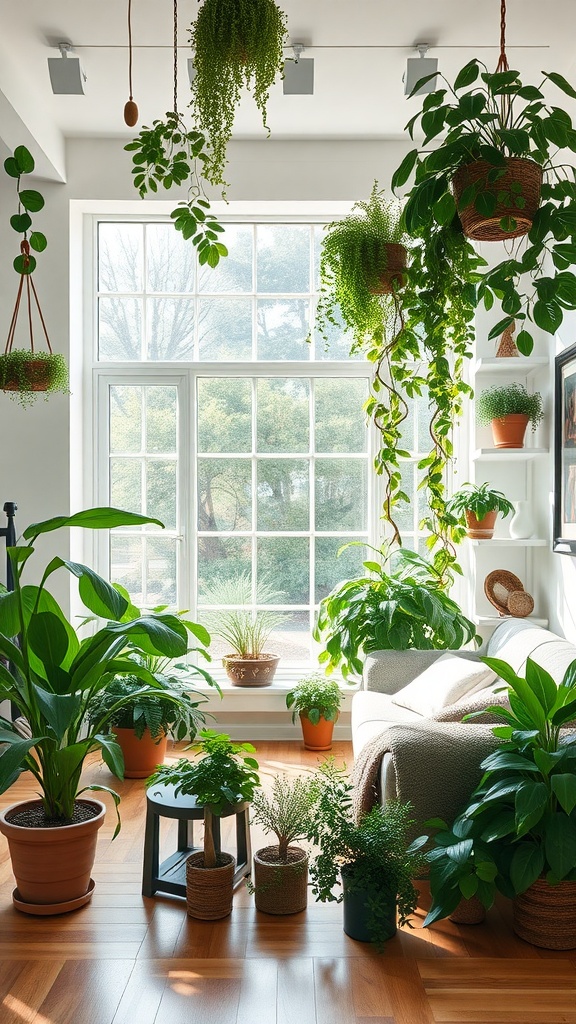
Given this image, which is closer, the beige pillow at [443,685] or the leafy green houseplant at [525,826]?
the leafy green houseplant at [525,826]

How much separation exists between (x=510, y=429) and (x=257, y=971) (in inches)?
111

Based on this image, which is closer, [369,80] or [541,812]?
[541,812]

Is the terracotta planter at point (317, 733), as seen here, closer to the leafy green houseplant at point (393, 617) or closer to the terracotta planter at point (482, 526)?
the leafy green houseplant at point (393, 617)

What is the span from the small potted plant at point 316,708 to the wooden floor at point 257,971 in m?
1.71

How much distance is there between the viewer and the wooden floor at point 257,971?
223 centimetres

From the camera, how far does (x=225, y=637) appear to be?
4.90 metres

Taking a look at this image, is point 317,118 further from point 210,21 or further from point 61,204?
point 210,21

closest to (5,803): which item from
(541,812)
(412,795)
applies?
(412,795)

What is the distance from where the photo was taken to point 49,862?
2.78m

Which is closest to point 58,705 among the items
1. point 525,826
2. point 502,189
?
point 525,826

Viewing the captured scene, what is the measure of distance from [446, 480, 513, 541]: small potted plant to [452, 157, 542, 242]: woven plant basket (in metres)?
2.09

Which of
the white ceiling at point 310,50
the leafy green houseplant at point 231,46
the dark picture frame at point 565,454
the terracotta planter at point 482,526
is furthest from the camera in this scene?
the terracotta planter at point 482,526

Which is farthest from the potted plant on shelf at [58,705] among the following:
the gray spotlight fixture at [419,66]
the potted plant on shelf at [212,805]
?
the gray spotlight fixture at [419,66]

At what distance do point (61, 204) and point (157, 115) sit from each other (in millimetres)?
705
